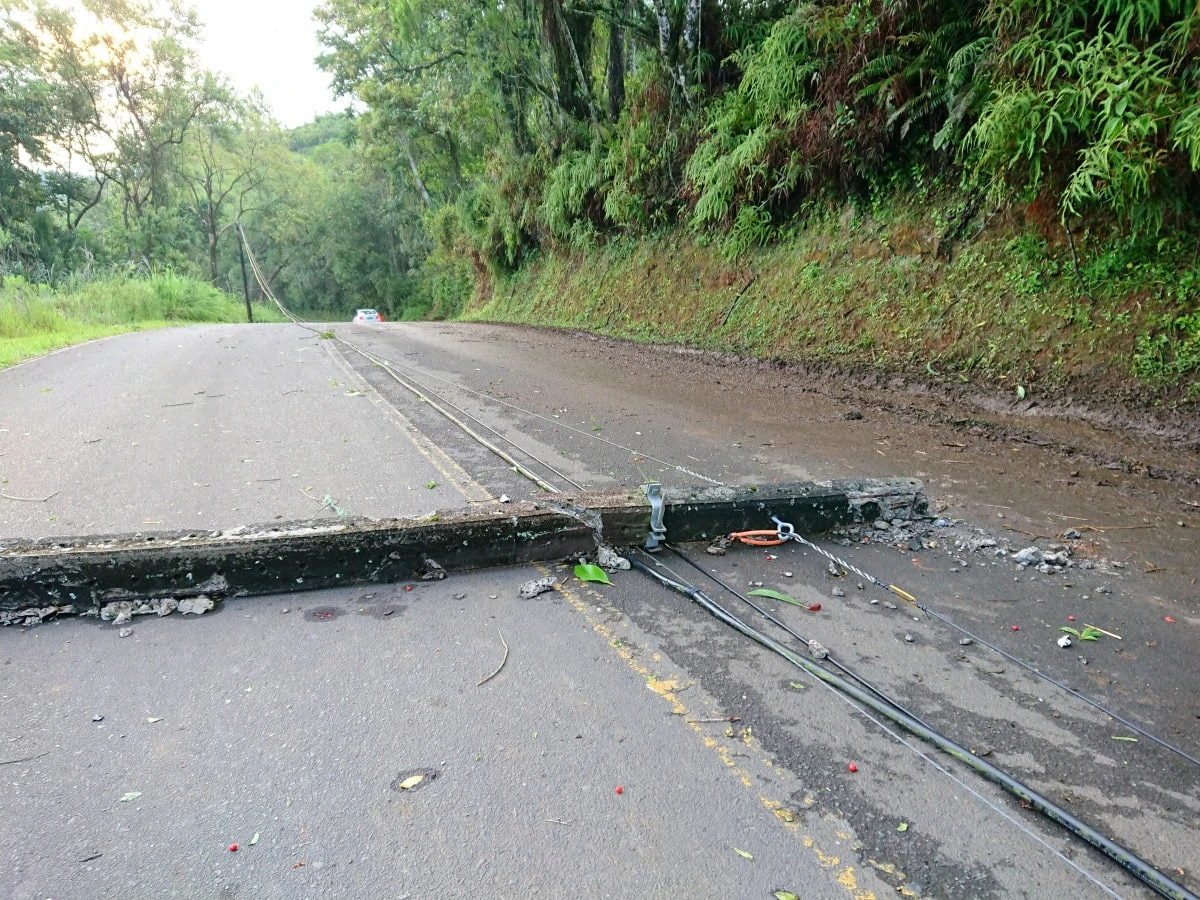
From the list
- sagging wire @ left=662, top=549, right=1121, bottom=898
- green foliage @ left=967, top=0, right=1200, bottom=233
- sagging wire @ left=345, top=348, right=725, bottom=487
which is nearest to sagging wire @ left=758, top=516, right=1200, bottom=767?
sagging wire @ left=345, top=348, right=725, bottom=487

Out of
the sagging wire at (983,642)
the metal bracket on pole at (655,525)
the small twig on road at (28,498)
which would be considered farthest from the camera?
the small twig on road at (28,498)

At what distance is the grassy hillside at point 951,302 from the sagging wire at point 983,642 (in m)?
4.25

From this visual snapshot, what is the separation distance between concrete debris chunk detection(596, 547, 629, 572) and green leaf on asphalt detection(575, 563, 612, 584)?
0.04m

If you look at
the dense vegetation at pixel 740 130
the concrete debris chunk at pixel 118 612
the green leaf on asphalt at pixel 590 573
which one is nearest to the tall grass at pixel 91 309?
the dense vegetation at pixel 740 130

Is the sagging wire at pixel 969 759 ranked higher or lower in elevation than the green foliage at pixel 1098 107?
lower

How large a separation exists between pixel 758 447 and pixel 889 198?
5.38 meters

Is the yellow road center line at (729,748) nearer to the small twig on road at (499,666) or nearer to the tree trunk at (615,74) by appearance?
the small twig on road at (499,666)

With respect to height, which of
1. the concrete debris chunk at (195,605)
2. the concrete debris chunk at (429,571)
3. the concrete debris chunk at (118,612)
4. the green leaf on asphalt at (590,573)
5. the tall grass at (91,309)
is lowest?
the green leaf on asphalt at (590,573)

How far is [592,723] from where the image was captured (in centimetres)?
251

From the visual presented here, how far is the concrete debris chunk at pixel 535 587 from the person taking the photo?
346 centimetres

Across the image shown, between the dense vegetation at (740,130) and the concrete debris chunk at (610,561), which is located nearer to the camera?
the concrete debris chunk at (610,561)

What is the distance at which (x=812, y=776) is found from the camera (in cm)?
225

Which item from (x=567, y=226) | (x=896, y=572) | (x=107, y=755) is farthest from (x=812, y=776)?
(x=567, y=226)

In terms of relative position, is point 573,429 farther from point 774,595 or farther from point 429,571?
point 774,595
